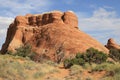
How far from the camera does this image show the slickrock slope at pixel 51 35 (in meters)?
70.9

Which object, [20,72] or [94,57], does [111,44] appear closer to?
[94,57]

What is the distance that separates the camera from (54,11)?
8369 cm

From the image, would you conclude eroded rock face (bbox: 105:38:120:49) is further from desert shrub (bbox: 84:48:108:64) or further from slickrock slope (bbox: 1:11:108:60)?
desert shrub (bbox: 84:48:108:64)

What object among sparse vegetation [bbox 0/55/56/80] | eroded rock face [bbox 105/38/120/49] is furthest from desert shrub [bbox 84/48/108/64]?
eroded rock face [bbox 105/38/120/49]

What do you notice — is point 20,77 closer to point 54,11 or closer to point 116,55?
point 116,55

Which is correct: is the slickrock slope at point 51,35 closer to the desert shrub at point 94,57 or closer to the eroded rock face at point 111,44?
the eroded rock face at point 111,44

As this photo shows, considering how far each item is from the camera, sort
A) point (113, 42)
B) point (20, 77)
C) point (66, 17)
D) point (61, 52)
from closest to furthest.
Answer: point (20, 77)
point (61, 52)
point (66, 17)
point (113, 42)

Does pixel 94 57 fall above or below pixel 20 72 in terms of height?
above

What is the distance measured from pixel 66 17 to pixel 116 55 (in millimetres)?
30833

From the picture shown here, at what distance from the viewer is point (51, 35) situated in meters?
76.1

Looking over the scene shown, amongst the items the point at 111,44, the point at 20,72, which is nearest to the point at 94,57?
the point at 20,72

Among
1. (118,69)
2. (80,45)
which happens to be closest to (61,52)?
(80,45)

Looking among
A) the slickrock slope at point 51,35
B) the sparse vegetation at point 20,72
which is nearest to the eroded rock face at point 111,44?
the slickrock slope at point 51,35

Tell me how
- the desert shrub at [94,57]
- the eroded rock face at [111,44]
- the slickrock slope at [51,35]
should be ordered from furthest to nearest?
the eroded rock face at [111,44], the slickrock slope at [51,35], the desert shrub at [94,57]
